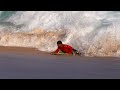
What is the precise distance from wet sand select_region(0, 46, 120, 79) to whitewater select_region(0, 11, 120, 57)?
1056 mm

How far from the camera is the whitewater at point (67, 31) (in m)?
10.6

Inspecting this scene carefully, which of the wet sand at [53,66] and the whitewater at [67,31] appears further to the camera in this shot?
the whitewater at [67,31]

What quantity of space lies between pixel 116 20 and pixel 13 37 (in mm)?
3168

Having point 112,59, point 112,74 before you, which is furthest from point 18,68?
point 112,59

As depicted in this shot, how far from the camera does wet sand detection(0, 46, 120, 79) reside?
724 centimetres

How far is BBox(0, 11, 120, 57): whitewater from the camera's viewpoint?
10602 millimetres

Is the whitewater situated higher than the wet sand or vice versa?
the whitewater

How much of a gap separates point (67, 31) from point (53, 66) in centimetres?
363

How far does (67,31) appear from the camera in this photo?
11688mm

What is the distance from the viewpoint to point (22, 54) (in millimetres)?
9773

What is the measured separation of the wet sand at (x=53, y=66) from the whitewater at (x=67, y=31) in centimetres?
106

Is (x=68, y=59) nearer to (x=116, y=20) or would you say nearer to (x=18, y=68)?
(x=18, y=68)

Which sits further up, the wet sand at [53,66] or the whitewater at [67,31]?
the whitewater at [67,31]

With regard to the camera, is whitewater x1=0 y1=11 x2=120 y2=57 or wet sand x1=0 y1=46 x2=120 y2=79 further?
Result: whitewater x1=0 y1=11 x2=120 y2=57
